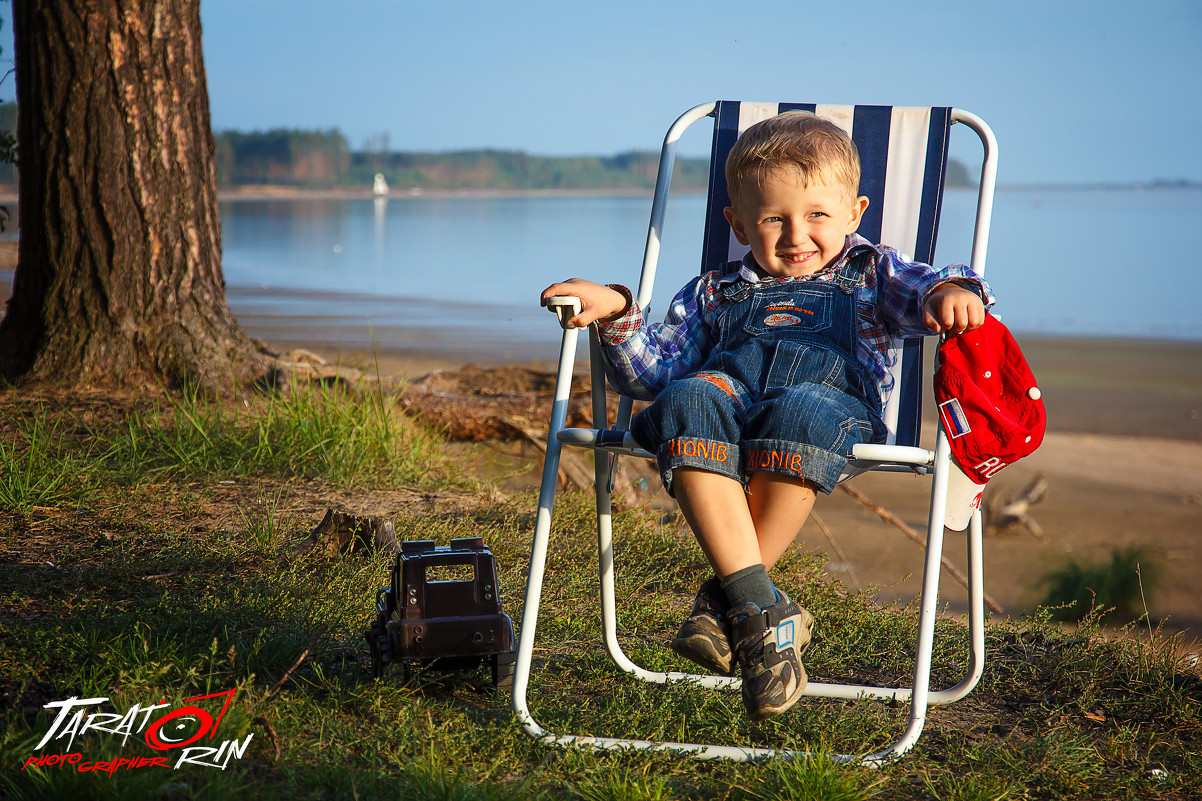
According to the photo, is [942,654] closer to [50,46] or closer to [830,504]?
[830,504]

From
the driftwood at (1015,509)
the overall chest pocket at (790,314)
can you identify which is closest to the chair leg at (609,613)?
the overall chest pocket at (790,314)

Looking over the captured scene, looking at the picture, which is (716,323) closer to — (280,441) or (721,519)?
(721,519)

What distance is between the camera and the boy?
1593 mm

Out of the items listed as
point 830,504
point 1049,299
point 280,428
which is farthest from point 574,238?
point 280,428

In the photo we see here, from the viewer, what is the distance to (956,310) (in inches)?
65.4

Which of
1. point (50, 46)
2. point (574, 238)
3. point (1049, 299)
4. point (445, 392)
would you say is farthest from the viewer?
→ point (574, 238)

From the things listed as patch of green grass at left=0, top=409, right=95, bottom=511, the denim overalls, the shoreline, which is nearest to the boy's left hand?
the denim overalls

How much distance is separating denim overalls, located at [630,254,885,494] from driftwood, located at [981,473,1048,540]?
3.63 m

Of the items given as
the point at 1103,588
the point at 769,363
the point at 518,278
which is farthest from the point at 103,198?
the point at 518,278

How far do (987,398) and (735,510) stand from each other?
527mm

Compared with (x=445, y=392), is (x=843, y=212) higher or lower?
higher

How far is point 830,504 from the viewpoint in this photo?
214 inches

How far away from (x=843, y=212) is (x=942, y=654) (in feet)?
3.80

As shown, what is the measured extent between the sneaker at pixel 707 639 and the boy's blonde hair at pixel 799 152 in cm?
93
